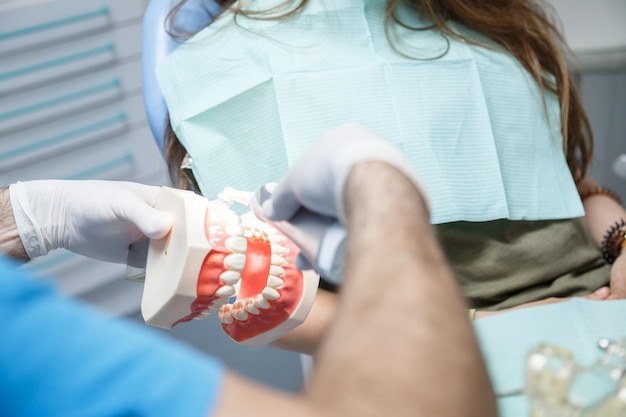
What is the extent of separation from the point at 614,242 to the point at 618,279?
0.14 meters

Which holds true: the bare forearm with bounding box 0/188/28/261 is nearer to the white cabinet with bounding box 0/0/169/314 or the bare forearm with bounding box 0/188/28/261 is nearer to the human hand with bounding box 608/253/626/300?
the white cabinet with bounding box 0/0/169/314

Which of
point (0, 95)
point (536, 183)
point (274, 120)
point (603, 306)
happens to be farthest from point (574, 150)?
point (0, 95)

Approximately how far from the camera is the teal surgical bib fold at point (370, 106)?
120 centimetres

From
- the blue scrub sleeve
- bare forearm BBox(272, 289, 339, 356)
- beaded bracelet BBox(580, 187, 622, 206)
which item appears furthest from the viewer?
beaded bracelet BBox(580, 187, 622, 206)

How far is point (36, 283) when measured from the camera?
0.44 metres

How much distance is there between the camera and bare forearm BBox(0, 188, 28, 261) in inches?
43.5

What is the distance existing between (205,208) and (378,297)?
465 millimetres

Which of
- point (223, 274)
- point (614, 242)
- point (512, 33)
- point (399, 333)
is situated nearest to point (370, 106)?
point (512, 33)

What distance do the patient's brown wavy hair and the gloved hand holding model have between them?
1.90 ft

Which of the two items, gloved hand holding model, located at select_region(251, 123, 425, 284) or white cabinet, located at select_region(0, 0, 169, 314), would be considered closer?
gloved hand holding model, located at select_region(251, 123, 425, 284)

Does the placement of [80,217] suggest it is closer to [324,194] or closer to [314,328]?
[314,328]

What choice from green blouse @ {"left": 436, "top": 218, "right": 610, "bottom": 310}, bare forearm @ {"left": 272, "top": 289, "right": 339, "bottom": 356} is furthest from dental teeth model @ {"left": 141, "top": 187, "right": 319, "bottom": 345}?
green blouse @ {"left": 436, "top": 218, "right": 610, "bottom": 310}

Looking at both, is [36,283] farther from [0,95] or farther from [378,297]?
A: [0,95]

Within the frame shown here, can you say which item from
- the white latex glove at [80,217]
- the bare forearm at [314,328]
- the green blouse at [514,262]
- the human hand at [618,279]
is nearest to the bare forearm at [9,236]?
the white latex glove at [80,217]
